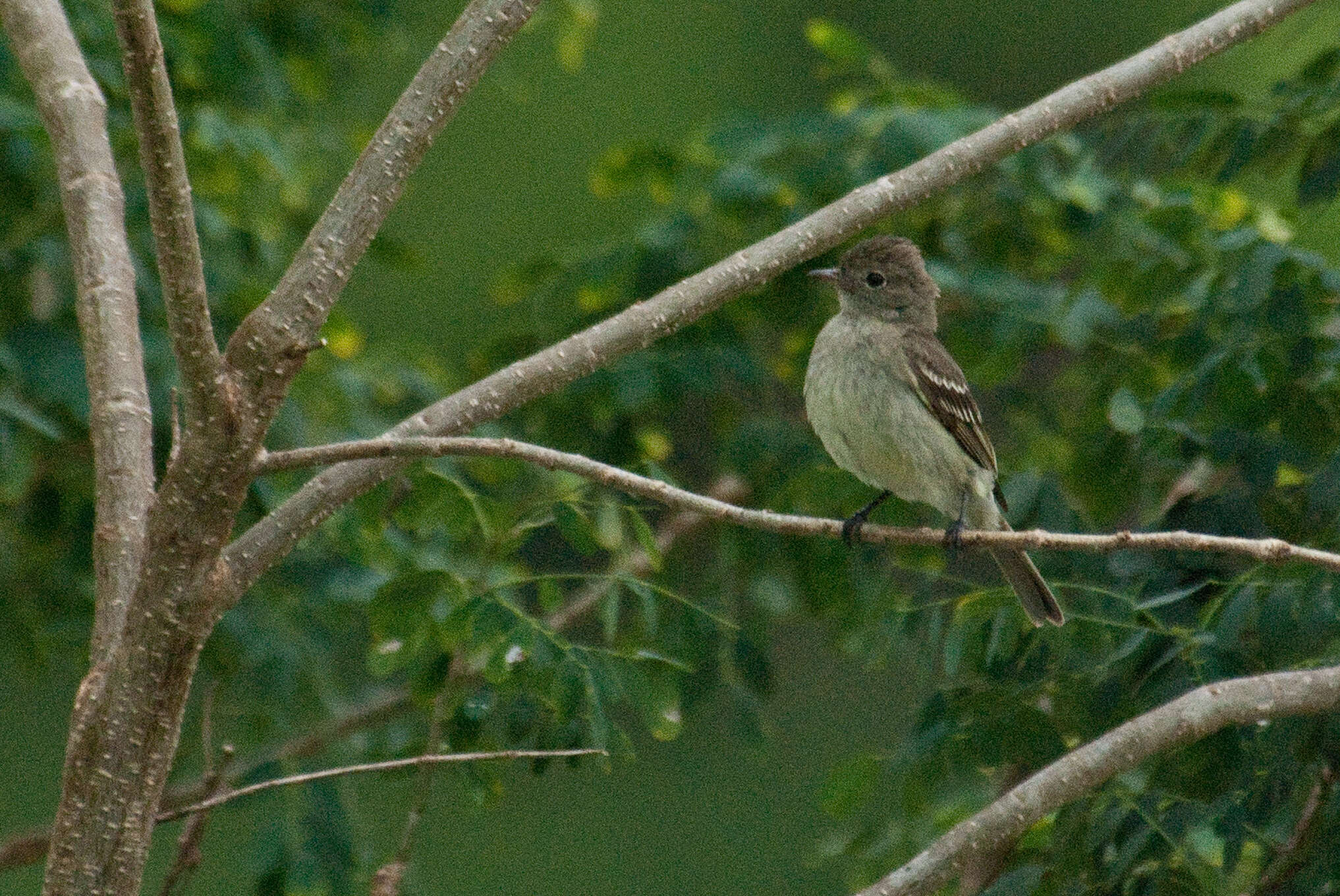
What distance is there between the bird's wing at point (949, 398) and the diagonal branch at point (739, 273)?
1128 millimetres

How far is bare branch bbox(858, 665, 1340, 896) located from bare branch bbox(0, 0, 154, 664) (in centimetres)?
130

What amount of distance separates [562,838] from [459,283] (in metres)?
2.43

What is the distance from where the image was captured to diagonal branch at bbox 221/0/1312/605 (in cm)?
243

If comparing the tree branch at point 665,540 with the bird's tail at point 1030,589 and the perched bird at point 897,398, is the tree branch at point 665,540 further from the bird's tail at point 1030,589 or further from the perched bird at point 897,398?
the bird's tail at point 1030,589

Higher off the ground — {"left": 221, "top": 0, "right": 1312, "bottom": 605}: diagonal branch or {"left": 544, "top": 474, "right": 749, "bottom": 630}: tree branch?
{"left": 221, "top": 0, "right": 1312, "bottom": 605}: diagonal branch

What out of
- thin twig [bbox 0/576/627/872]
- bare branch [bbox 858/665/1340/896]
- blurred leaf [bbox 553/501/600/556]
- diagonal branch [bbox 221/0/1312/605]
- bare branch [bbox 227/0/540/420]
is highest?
bare branch [bbox 227/0/540/420]

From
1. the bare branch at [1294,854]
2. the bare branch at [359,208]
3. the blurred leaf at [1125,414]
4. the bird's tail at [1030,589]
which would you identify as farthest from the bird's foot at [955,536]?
the bare branch at [359,208]

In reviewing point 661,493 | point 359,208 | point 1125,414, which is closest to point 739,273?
point 661,493

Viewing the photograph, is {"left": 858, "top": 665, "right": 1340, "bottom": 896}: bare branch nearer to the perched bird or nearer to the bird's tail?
the bird's tail

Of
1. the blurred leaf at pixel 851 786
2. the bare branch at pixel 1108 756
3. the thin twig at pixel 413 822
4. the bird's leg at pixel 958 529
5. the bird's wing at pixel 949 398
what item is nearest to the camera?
the bare branch at pixel 1108 756

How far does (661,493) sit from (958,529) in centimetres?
145

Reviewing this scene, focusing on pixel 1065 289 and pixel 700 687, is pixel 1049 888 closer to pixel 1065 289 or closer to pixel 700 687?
pixel 700 687

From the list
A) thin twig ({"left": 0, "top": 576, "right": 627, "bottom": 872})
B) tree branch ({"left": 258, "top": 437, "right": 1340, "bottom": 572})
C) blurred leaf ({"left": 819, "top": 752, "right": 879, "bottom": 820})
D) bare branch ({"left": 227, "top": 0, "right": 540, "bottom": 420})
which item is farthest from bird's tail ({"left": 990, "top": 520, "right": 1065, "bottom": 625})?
bare branch ({"left": 227, "top": 0, "right": 540, "bottom": 420})

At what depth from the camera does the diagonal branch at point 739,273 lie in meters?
2.43
